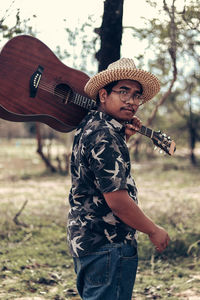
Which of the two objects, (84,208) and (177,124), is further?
(177,124)

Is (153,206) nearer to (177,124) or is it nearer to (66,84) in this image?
(66,84)

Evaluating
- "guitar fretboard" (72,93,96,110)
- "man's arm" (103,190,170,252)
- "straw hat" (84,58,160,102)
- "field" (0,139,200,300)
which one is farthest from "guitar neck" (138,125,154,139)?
"field" (0,139,200,300)

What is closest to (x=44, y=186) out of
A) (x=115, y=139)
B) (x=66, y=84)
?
(x=66, y=84)

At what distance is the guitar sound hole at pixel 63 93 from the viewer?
276 centimetres

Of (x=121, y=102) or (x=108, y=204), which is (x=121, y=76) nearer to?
(x=121, y=102)

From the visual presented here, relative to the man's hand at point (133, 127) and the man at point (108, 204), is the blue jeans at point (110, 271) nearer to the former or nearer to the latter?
the man at point (108, 204)

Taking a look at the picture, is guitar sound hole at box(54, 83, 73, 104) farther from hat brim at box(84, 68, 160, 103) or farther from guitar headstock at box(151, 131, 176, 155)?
guitar headstock at box(151, 131, 176, 155)

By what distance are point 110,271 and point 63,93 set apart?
1.28m

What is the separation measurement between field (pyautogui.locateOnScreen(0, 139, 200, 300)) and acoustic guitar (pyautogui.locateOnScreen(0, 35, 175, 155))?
199cm

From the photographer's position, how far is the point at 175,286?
4.34 meters

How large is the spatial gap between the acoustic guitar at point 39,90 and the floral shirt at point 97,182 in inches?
21.5

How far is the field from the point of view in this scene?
417 cm

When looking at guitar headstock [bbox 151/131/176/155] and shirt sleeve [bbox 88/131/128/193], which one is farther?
guitar headstock [bbox 151/131/176/155]

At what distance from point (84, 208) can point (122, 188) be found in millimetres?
277
